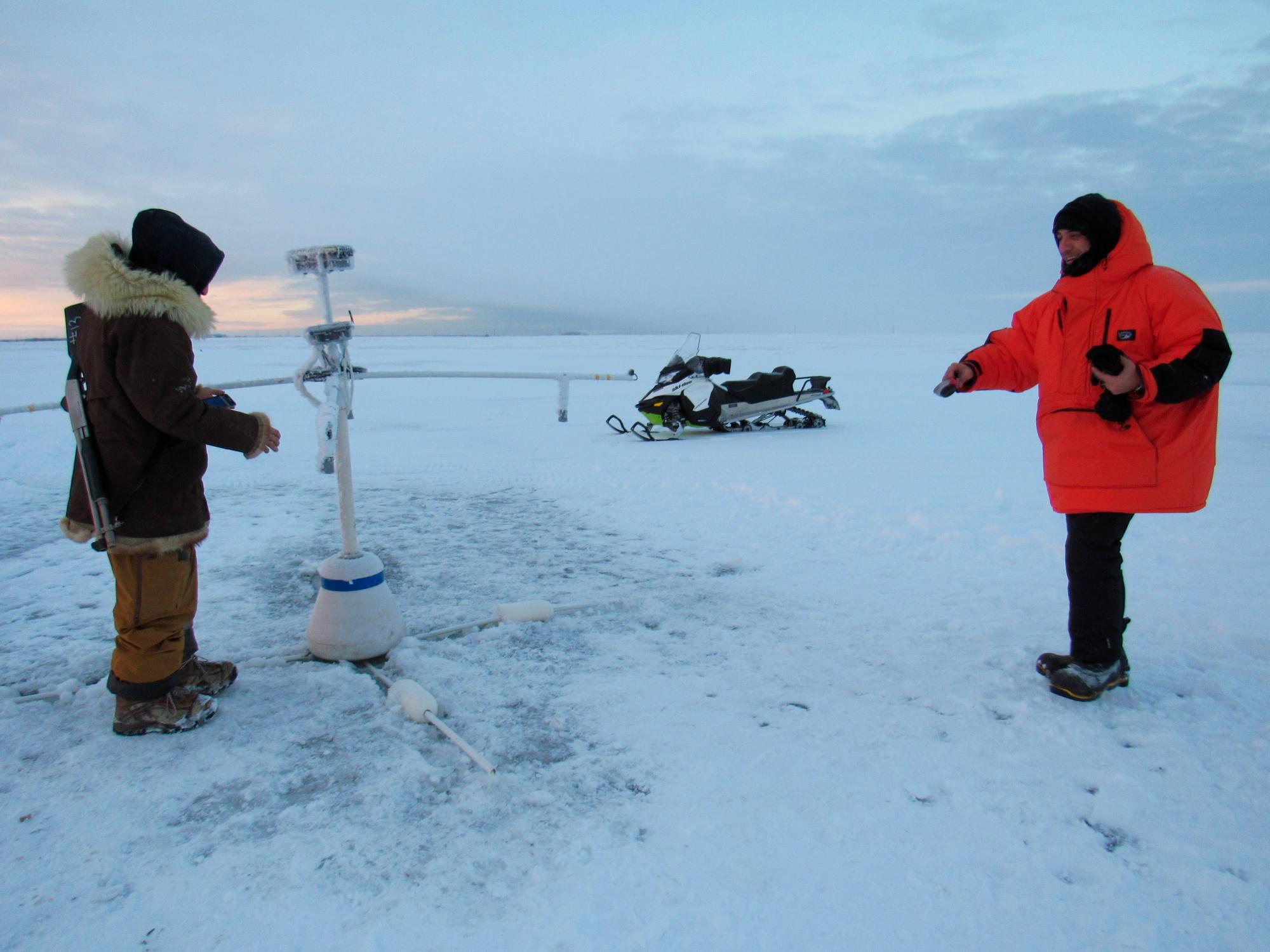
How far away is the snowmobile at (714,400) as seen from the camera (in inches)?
395

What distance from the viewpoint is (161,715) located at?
242 cm

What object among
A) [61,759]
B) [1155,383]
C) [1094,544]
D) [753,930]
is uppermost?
[1155,383]

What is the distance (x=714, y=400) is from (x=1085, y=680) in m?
8.01

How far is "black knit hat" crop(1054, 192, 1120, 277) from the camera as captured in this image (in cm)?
250

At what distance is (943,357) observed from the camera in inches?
1225

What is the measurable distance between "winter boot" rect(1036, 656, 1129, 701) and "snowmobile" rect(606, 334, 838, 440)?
7.42 m

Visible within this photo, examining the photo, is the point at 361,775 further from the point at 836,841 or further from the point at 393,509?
the point at 393,509

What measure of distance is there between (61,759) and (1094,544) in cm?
347

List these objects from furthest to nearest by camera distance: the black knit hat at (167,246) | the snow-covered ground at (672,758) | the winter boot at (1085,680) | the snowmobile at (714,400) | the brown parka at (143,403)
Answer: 1. the snowmobile at (714,400)
2. the winter boot at (1085,680)
3. the black knit hat at (167,246)
4. the brown parka at (143,403)
5. the snow-covered ground at (672,758)

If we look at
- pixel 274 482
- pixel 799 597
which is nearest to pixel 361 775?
pixel 799 597

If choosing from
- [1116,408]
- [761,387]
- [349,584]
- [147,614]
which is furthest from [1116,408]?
[761,387]

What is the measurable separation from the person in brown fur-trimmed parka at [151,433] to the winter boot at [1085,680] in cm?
290

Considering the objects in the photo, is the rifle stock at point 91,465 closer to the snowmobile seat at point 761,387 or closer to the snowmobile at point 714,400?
the snowmobile at point 714,400

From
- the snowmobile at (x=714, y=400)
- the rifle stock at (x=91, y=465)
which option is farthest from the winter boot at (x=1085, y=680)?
the snowmobile at (x=714, y=400)
